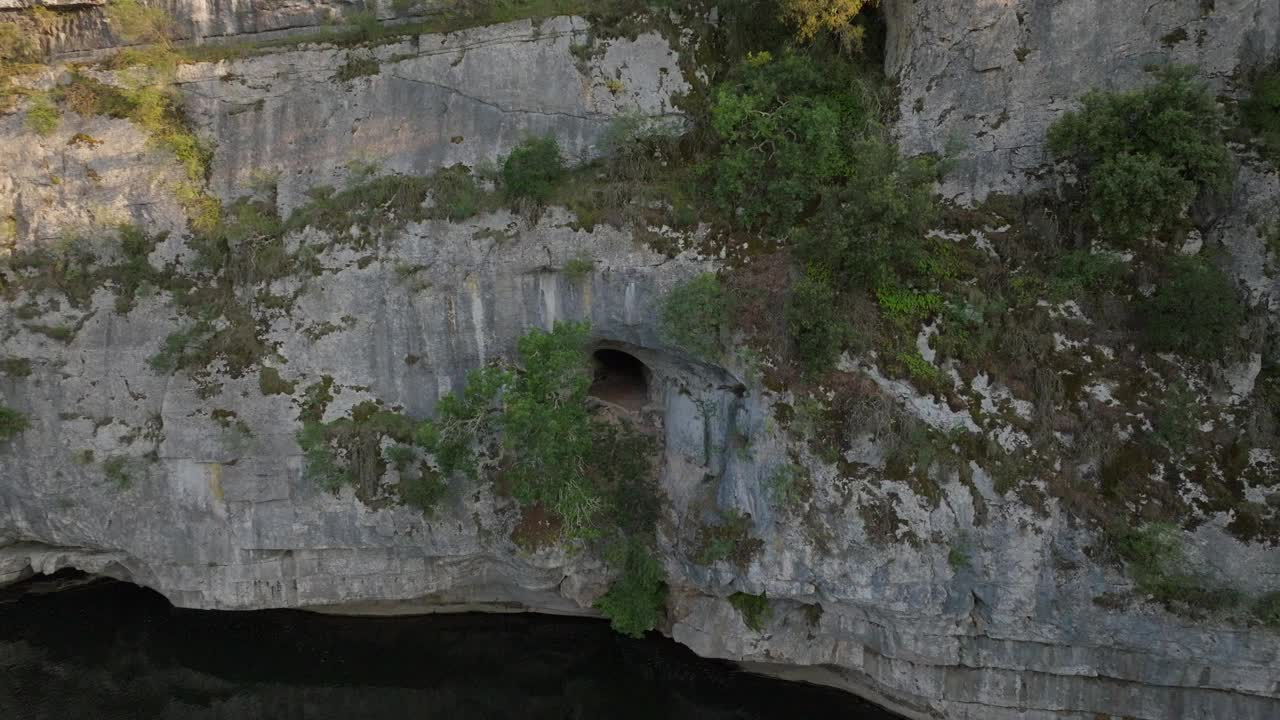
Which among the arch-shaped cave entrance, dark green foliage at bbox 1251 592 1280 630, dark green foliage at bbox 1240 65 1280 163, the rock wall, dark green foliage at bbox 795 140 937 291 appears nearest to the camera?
dark green foliage at bbox 1251 592 1280 630

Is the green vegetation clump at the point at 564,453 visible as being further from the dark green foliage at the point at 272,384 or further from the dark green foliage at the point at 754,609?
the dark green foliage at the point at 272,384

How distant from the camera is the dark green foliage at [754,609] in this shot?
505 inches

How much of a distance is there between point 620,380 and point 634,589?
4.80m

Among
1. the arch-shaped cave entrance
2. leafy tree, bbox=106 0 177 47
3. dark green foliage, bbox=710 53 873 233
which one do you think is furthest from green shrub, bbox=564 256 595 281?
leafy tree, bbox=106 0 177 47

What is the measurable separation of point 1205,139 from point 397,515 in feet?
50.8

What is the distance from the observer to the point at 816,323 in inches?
438

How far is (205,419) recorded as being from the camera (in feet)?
43.1

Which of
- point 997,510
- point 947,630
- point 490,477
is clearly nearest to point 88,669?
point 490,477

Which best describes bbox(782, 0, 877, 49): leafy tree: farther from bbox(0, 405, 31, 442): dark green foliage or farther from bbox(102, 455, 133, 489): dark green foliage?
bbox(0, 405, 31, 442): dark green foliage

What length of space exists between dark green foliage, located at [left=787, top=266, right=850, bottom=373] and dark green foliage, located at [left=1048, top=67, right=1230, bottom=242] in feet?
14.5

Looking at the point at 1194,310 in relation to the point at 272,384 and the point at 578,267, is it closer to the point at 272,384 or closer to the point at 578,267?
the point at 578,267

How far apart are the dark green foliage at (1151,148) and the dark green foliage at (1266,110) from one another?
703 mm

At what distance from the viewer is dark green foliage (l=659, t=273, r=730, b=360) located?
38.3 ft

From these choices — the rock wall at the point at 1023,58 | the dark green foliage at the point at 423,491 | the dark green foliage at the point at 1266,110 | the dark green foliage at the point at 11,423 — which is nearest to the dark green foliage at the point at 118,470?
the dark green foliage at the point at 11,423
